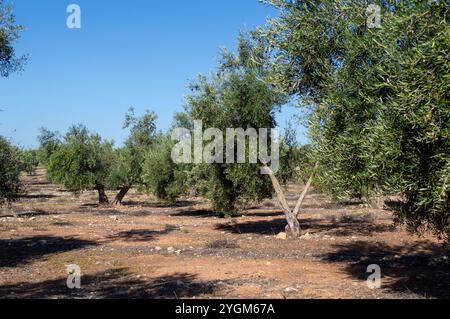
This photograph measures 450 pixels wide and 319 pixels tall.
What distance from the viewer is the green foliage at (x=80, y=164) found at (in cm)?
4416

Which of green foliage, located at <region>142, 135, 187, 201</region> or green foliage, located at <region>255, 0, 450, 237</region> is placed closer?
green foliage, located at <region>255, 0, 450, 237</region>

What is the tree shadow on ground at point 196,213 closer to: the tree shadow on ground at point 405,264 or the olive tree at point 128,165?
the olive tree at point 128,165

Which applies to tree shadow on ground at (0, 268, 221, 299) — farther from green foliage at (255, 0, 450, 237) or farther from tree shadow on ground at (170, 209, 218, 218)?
tree shadow on ground at (170, 209, 218, 218)

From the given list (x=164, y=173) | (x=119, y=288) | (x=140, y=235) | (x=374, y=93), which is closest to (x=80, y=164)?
(x=164, y=173)

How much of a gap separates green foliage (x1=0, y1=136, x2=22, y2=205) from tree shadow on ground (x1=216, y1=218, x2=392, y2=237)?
12244mm

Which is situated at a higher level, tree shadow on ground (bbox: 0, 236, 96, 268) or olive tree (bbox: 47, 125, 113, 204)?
olive tree (bbox: 47, 125, 113, 204)

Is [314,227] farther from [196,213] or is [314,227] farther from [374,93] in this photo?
[374,93]

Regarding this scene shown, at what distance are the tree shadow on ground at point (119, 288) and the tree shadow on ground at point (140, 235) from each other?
8.87 m

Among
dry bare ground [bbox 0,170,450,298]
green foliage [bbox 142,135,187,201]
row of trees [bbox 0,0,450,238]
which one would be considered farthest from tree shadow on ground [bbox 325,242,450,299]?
green foliage [bbox 142,135,187,201]

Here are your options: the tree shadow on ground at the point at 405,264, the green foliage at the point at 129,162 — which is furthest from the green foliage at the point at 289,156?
the green foliage at the point at 129,162

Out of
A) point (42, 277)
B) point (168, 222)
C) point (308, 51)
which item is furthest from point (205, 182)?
point (308, 51)

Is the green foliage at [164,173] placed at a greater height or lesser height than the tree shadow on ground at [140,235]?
greater

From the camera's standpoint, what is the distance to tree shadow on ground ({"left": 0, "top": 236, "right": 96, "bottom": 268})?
18.2 m

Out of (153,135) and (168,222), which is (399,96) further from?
(153,135)
